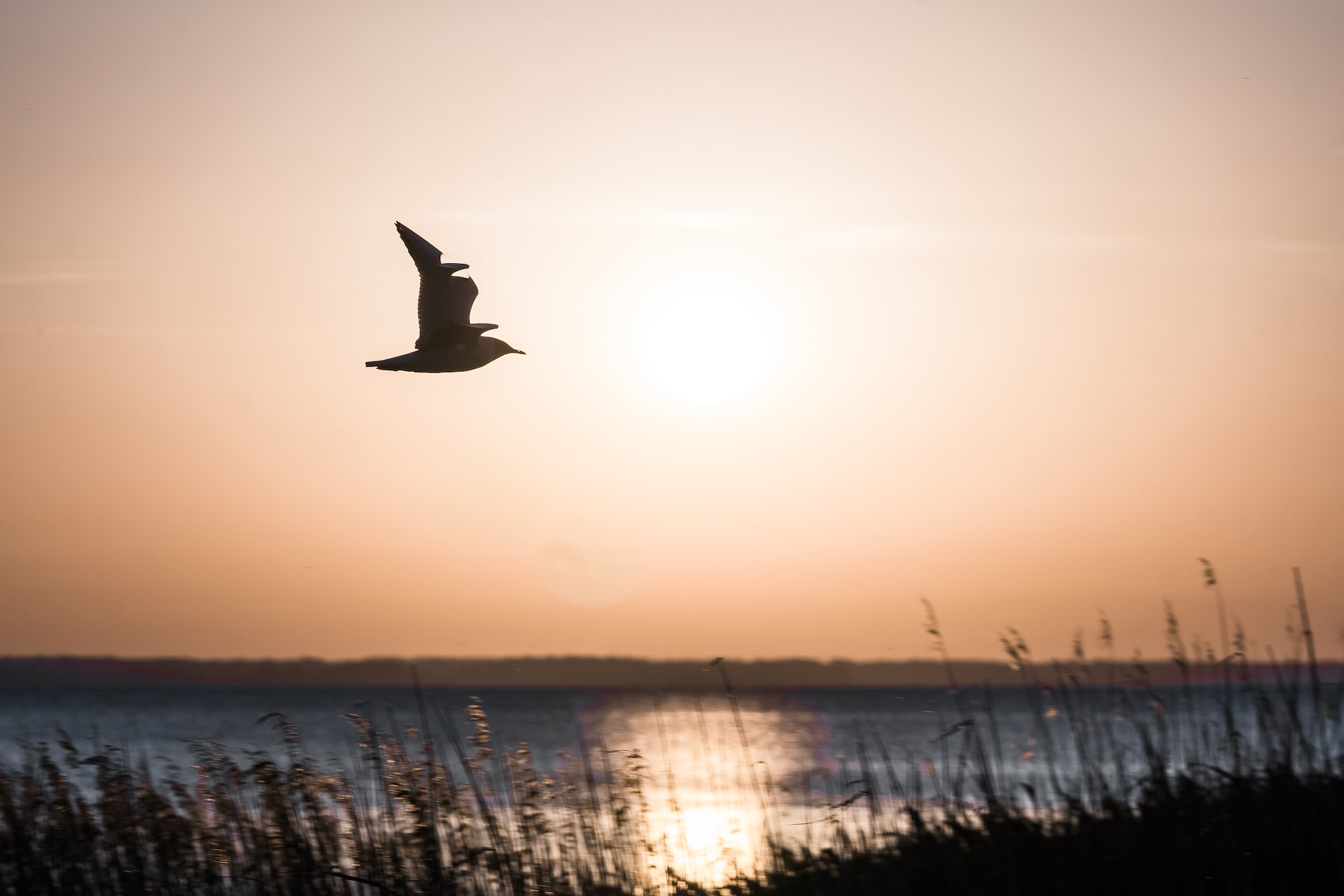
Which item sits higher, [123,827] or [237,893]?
[123,827]

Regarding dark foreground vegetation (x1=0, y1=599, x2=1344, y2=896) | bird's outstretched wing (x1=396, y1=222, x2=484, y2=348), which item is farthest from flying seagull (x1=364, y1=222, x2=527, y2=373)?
dark foreground vegetation (x1=0, y1=599, x2=1344, y2=896)

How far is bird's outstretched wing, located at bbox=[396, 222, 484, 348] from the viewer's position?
1005 centimetres

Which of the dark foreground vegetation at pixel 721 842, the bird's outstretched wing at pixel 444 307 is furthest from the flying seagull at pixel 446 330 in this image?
the dark foreground vegetation at pixel 721 842

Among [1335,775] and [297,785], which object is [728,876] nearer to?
[297,785]

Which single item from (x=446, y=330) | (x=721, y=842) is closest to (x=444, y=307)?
(x=446, y=330)

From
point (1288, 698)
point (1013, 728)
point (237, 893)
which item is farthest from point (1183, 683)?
point (1013, 728)

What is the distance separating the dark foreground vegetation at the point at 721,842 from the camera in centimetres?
618

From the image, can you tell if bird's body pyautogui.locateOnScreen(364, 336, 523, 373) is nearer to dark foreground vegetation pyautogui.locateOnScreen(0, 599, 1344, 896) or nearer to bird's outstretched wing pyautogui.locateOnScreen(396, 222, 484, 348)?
bird's outstretched wing pyautogui.locateOnScreen(396, 222, 484, 348)

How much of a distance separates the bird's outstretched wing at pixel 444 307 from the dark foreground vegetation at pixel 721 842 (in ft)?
11.7

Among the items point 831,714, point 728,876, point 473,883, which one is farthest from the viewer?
point 831,714

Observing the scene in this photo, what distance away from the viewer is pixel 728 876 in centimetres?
832

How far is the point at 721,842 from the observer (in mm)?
8617

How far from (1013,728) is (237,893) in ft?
202

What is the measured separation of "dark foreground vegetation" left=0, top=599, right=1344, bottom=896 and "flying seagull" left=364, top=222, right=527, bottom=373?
3.30m
